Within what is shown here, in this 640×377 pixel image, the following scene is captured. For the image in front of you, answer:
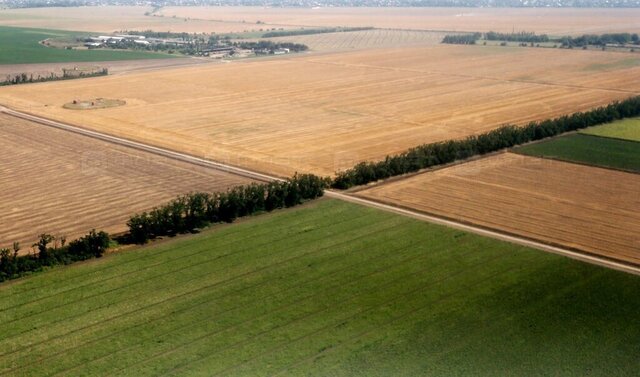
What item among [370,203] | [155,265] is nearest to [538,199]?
[370,203]

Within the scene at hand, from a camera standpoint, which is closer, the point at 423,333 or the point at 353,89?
the point at 423,333

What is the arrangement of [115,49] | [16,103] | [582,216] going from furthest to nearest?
[115,49], [16,103], [582,216]

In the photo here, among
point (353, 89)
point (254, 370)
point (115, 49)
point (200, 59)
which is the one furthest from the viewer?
point (115, 49)

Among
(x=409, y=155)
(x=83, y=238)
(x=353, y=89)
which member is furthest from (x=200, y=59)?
(x=83, y=238)

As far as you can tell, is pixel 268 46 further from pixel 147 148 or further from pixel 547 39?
pixel 147 148

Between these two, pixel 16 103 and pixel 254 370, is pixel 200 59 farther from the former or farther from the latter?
pixel 254 370

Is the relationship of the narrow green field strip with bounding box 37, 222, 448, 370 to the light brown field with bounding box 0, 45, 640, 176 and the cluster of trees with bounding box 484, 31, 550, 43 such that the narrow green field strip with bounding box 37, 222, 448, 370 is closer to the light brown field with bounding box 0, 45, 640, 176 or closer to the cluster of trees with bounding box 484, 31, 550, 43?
the light brown field with bounding box 0, 45, 640, 176
